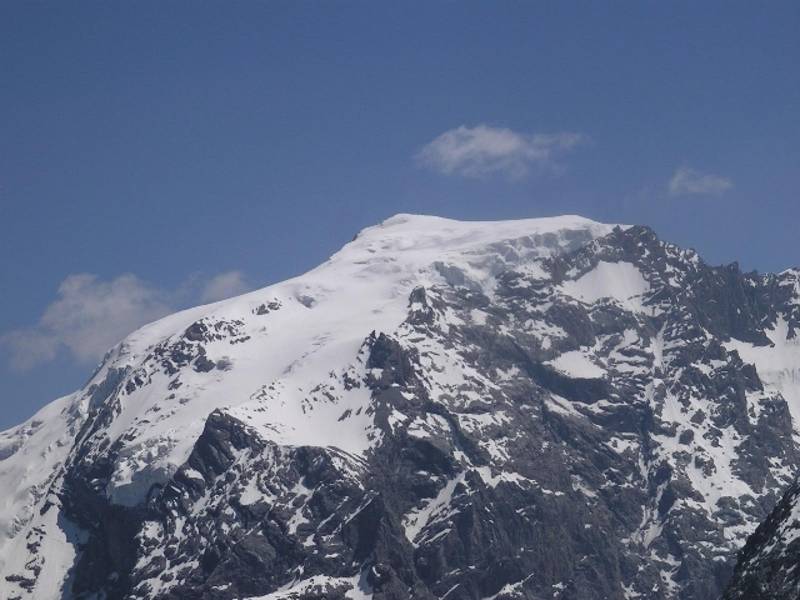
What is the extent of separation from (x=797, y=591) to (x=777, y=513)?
692 inches

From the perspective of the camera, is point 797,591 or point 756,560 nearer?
point 797,591

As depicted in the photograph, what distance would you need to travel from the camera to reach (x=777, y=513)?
185 meters

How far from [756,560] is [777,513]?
25.2 ft

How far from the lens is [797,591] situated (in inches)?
6639

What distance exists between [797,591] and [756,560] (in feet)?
36.3

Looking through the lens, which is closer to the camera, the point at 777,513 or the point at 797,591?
the point at 797,591

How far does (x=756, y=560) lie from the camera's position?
17950cm
